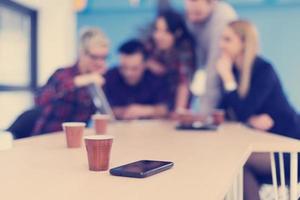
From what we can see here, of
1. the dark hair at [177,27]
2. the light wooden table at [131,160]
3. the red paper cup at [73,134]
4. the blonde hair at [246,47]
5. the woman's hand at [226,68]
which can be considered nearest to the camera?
the light wooden table at [131,160]

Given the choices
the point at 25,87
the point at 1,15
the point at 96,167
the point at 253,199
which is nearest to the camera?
the point at 96,167

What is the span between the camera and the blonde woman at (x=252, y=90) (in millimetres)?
2596

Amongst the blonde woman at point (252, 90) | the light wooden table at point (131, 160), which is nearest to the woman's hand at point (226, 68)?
the blonde woman at point (252, 90)

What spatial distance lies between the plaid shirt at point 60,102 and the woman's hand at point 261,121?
41.1 inches

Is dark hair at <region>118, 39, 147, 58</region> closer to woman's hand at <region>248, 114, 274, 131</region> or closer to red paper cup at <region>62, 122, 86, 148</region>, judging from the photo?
woman's hand at <region>248, 114, 274, 131</region>

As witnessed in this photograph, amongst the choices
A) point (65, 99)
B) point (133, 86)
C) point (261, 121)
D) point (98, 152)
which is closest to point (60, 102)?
point (65, 99)

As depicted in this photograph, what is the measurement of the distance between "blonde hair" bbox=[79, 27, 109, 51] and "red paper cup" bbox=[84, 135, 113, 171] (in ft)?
6.90

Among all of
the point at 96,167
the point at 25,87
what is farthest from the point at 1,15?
the point at 96,167

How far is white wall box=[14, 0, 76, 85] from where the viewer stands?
278 centimetres

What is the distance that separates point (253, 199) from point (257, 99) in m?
0.83

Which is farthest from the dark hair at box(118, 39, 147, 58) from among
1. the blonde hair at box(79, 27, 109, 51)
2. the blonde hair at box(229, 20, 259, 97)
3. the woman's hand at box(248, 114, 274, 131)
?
the woman's hand at box(248, 114, 274, 131)

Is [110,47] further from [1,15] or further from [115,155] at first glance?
[115,155]

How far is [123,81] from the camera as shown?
3.06 metres

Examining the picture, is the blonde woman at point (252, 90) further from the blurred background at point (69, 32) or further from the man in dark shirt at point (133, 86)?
the man in dark shirt at point (133, 86)
